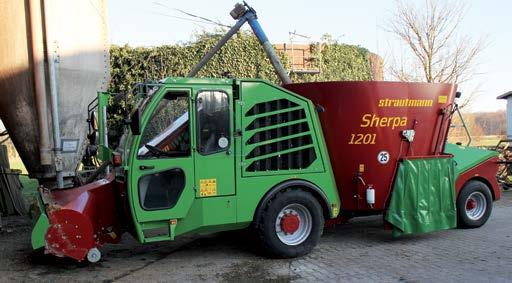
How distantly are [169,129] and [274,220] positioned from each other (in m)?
1.67

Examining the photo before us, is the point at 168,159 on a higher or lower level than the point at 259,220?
higher

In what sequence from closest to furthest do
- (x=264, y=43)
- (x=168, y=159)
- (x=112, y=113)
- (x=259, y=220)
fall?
(x=168, y=159) < (x=259, y=220) < (x=264, y=43) < (x=112, y=113)

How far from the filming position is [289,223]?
21.2ft

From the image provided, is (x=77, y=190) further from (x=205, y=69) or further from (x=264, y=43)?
(x=205, y=69)

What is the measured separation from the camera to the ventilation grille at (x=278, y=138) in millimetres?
6297

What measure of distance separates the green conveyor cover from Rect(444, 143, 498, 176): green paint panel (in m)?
0.72

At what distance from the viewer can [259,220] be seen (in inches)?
→ 247

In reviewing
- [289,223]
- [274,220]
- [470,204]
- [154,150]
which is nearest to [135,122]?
[154,150]

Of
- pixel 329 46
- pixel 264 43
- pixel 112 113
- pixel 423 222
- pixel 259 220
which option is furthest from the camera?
pixel 329 46

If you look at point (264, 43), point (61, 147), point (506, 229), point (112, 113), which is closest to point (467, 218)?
point (506, 229)

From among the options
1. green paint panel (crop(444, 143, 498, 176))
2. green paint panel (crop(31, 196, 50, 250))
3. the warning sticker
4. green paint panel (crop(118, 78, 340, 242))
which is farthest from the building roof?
green paint panel (crop(31, 196, 50, 250))

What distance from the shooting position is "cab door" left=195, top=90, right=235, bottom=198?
5.97 meters

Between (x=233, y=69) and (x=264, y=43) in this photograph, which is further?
(x=233, y=69)

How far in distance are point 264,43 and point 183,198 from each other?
14.3ft
